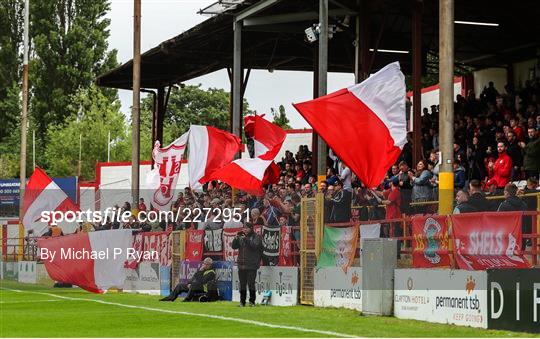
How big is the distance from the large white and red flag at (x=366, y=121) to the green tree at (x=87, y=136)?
70370 mm

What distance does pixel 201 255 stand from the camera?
1203 inches

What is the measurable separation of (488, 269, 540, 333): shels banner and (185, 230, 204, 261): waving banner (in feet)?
45.3

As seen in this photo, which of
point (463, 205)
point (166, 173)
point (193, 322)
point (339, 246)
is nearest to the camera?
point (463, 205)

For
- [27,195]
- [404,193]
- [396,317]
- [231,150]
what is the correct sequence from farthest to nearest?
[27,195]
[231,150]
[404,193]
[396,317]

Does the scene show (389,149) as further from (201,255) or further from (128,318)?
(201,255)

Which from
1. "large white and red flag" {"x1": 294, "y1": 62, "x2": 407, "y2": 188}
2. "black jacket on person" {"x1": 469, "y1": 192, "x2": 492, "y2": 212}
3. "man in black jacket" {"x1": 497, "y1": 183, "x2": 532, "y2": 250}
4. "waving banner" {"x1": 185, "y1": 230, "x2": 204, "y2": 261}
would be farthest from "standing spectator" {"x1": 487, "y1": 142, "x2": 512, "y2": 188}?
"waving banner" {"x1": 185, "y1": 230, "x2": 204, "y2": 261}

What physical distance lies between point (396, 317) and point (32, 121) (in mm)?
80184

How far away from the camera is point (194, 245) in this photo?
3109 cm

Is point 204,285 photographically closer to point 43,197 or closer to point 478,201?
point 478,201

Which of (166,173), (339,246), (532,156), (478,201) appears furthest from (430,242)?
(166,173)

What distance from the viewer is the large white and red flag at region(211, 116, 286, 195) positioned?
104ft

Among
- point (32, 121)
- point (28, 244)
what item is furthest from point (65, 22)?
point (28, 244)

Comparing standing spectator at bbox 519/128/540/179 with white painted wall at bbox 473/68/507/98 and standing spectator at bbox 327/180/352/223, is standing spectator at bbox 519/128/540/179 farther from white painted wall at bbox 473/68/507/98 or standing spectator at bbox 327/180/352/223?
white painted wall at bbox 473/68/507/98

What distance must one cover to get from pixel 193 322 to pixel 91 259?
12.8 m
